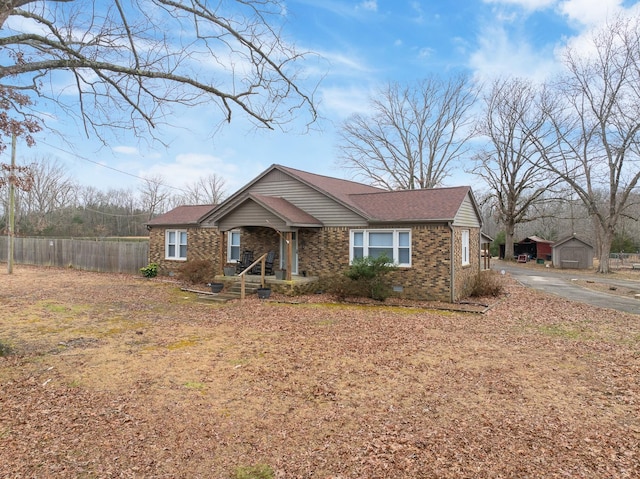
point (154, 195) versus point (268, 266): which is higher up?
point (154, 195)

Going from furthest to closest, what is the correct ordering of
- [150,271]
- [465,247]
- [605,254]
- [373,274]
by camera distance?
1. [605,254]
2. [150,271]
3. [465,247]
4. [373,274]

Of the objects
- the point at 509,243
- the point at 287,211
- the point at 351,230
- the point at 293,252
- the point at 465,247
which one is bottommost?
the point at 293,252

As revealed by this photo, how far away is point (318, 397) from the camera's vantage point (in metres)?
5.15

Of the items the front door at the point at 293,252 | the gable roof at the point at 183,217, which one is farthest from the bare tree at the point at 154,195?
the front door at the point at 293,252

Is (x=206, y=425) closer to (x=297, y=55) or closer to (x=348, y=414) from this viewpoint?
(x=348, y=414)

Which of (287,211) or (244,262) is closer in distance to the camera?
(287,211)

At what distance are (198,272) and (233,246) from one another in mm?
1897

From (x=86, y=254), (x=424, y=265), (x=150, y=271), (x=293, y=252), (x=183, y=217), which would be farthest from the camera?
(x=86, y=254)

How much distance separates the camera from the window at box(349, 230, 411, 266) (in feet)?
43.7

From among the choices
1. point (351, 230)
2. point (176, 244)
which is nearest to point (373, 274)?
point (351, 230)

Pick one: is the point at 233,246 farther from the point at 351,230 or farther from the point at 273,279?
the point at 351,230

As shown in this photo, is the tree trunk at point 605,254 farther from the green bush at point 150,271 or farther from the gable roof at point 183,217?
the green bush at point 150,271

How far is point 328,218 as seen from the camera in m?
14.8

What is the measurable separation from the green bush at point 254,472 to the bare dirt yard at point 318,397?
0.02 metres
